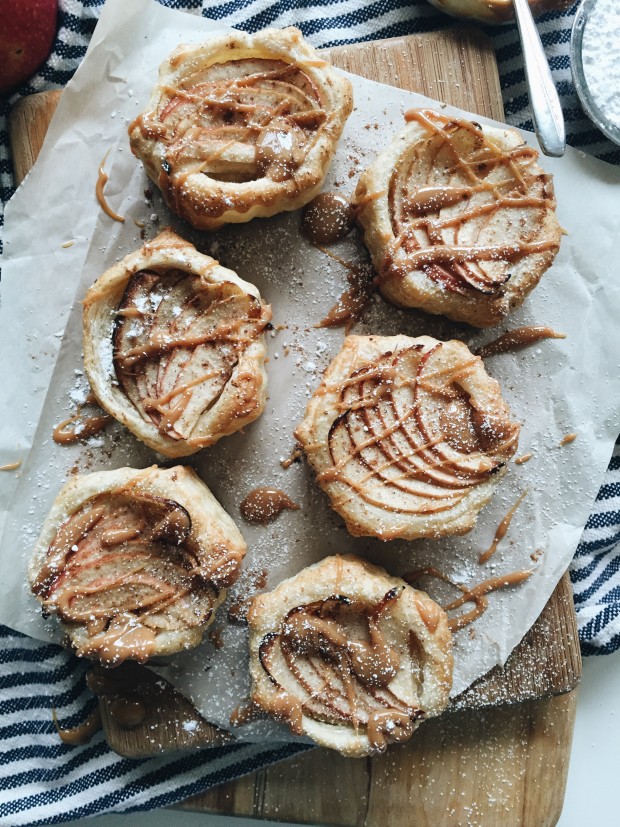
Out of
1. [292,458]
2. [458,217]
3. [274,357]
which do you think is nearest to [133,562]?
[292,458]

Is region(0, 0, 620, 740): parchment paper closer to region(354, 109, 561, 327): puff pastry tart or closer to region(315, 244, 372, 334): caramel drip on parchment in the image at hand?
region(315, 244, 372, 334): caramel drip on parchment

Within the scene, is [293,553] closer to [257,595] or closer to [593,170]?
[257,595]

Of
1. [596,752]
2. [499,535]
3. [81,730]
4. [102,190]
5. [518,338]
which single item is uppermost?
[102,190]

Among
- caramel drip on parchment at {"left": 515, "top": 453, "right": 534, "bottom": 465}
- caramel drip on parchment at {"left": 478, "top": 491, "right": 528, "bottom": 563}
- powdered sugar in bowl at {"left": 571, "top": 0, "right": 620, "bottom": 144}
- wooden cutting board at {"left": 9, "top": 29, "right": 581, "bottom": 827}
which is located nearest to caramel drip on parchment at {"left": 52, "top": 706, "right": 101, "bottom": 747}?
wooden cutting board at {"left": 9, "top": 29, "right": 581, "bottom": 827}

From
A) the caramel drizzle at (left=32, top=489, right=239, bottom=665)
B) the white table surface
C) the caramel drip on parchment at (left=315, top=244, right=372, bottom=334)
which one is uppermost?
the caramel drip on parchment at (left=315, top=244, right=372, bottom=334)

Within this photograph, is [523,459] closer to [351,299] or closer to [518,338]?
[518,338]

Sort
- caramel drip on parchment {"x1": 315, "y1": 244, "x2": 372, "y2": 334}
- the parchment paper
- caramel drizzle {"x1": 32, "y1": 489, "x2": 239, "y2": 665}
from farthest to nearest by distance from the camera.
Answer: caramel drip on parchment {"x1": 315, "y1": 244, "x2": 372, "y2": 334} → the parchment paper → caramel drizzle {"x1": 32, "y1": 489, "x2": 239, "y2": 665}
